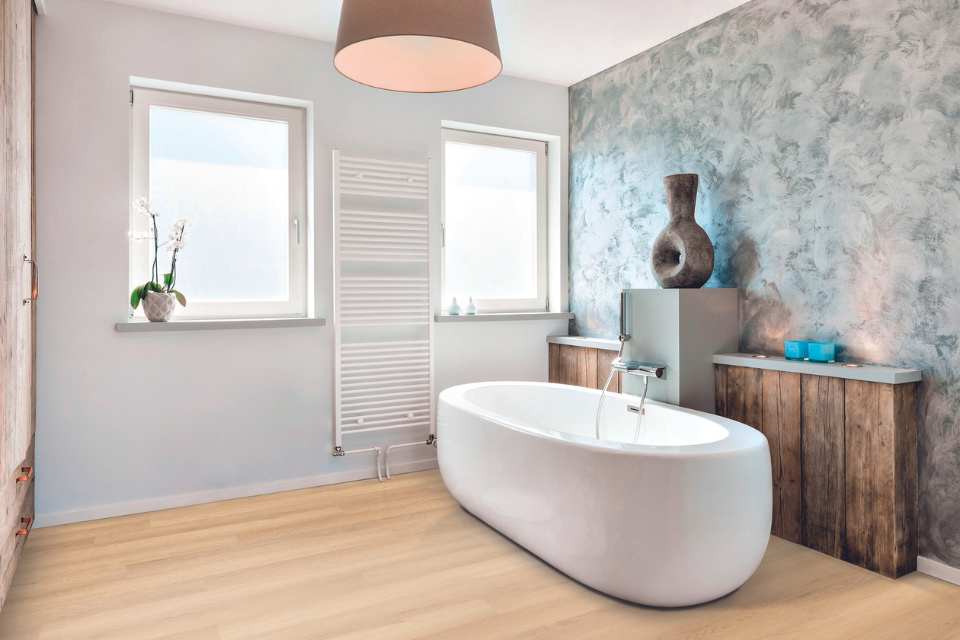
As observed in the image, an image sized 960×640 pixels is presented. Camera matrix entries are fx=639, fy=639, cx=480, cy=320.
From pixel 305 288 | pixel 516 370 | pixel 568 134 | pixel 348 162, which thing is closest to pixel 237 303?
pixel 305 288

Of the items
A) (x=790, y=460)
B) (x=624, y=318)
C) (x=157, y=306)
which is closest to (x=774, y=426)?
(x=790, y=460)

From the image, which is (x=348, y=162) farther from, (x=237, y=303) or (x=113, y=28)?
(x=113, y=28)

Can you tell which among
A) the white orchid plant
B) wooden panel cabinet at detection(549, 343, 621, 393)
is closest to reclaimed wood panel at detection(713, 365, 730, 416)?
wooden panel cabinet at detection(549, 343, 621, 393)

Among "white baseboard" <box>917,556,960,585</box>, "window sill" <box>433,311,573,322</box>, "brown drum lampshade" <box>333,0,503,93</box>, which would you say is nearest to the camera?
"brown drum lampshade" <box>333,0,503,93</box>

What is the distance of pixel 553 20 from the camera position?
10.4 ft

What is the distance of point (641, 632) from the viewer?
1946mm

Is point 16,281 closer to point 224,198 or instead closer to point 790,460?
point 224,198

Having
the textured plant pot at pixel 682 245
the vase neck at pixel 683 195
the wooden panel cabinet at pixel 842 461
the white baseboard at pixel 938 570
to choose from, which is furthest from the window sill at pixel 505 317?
the white baseboard at pixel 938 570

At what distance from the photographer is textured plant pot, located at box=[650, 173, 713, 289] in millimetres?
2996

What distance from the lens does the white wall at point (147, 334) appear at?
288cm

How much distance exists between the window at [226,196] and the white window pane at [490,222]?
37.7 inches

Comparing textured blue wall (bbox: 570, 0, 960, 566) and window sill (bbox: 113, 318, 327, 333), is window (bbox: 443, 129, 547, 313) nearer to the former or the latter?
textured blue wall (bbox: 570, 0, 960, 566)

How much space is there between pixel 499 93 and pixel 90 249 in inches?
95.2

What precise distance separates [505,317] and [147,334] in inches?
77.7
